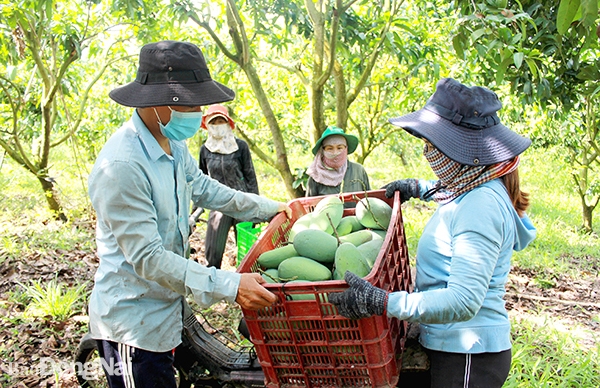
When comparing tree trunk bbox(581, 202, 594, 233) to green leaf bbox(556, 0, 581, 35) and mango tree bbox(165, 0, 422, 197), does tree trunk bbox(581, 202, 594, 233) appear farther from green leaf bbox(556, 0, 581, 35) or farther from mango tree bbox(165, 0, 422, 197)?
green leaf bbox(556, 0, 581, 35)

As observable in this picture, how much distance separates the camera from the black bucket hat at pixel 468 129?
142cm

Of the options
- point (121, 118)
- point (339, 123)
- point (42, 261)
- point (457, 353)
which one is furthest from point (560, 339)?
point (121, 118)

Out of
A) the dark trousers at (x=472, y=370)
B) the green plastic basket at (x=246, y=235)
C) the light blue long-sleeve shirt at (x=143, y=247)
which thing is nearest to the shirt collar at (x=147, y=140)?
the light blue long-sleeve shirt at (x=143, y=247)

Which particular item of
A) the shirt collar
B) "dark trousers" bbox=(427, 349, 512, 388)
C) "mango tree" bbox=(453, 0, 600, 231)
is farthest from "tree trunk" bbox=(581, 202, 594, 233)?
the shirt collar

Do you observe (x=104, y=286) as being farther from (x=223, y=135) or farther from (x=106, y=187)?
(x=223, y=135)

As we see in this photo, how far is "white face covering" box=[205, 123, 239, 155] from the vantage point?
4.16 m

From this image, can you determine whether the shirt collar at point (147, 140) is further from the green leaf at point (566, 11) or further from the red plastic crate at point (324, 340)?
the green leaf at point (566, 11)

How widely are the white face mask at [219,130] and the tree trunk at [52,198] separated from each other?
2632mm

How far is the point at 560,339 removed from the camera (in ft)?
9.84

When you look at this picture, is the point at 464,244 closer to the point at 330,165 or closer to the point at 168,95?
the point at 168,95

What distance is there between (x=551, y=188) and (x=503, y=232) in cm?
924

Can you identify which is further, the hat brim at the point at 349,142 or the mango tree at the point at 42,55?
the mango tree at the point at 42,55

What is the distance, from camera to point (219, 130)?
4164mm

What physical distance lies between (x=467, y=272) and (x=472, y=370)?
39 cm
